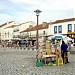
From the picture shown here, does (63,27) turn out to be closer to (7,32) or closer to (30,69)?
(7,32)

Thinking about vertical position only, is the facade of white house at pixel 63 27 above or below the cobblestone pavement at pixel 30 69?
above

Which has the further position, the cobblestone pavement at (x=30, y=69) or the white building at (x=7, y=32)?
the white building at (x=7, y=32)

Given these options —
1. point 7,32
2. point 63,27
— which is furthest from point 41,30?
point 7,32

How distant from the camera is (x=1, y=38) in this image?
355 ft

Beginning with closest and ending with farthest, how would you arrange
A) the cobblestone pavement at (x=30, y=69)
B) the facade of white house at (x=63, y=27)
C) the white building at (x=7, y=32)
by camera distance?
the cobblestone pavement at (x=30, y=69) → the facade of white house at (x=63, y=27) → the white building at (x=7, y=32)

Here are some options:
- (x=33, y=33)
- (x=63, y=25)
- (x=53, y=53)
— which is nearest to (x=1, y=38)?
(x=33, y=33)

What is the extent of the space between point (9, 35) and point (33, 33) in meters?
24.7

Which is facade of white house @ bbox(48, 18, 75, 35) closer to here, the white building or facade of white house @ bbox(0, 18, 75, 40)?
facade of white house @ bbox(0, 18, 75, 40)

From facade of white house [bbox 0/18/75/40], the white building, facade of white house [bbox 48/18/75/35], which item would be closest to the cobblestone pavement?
facade of white house [bbox 0/18/75/40]

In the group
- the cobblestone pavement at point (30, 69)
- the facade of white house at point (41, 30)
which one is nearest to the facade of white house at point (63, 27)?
the facade of white house at point (41, 30)

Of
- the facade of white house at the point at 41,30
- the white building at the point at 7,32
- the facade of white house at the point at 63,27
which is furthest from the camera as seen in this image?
the white building at the point at 7,32

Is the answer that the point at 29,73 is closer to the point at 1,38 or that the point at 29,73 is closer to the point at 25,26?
the point at 25,26

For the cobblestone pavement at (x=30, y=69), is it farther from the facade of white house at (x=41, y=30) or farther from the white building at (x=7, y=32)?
the white building at (x=7, y=32)

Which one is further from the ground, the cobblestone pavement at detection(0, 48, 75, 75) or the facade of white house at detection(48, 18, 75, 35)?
the facade of white house at detection(48, 18, 75, 35)
